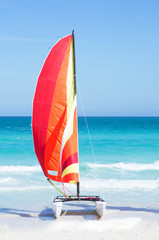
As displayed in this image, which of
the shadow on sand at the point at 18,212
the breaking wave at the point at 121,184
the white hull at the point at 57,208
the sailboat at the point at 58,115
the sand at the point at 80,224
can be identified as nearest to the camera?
the sand at the point at 80,224

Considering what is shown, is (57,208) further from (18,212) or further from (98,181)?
(98,181)

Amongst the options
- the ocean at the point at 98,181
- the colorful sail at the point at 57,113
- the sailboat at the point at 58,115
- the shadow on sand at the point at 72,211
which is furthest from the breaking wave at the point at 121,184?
the colorful sail at the point at 57,113

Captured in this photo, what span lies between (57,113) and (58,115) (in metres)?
0.06

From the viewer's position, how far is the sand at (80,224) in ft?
25.4

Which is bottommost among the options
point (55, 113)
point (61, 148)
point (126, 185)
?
point (126, 185)

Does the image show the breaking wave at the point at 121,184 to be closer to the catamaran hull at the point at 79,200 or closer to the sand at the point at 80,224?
the sand at the point at 80,224

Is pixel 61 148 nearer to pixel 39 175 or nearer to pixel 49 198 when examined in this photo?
pixel 49 198

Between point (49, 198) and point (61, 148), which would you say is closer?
point (61, 148)

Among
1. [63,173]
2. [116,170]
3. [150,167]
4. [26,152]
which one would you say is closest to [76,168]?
[63,173]

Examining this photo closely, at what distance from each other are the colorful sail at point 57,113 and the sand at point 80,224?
124 cm

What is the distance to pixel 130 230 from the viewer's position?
320 inches

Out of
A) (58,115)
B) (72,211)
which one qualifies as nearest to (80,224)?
(72,211)

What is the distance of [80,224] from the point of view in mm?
8492

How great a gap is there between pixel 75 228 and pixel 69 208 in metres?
1.84
